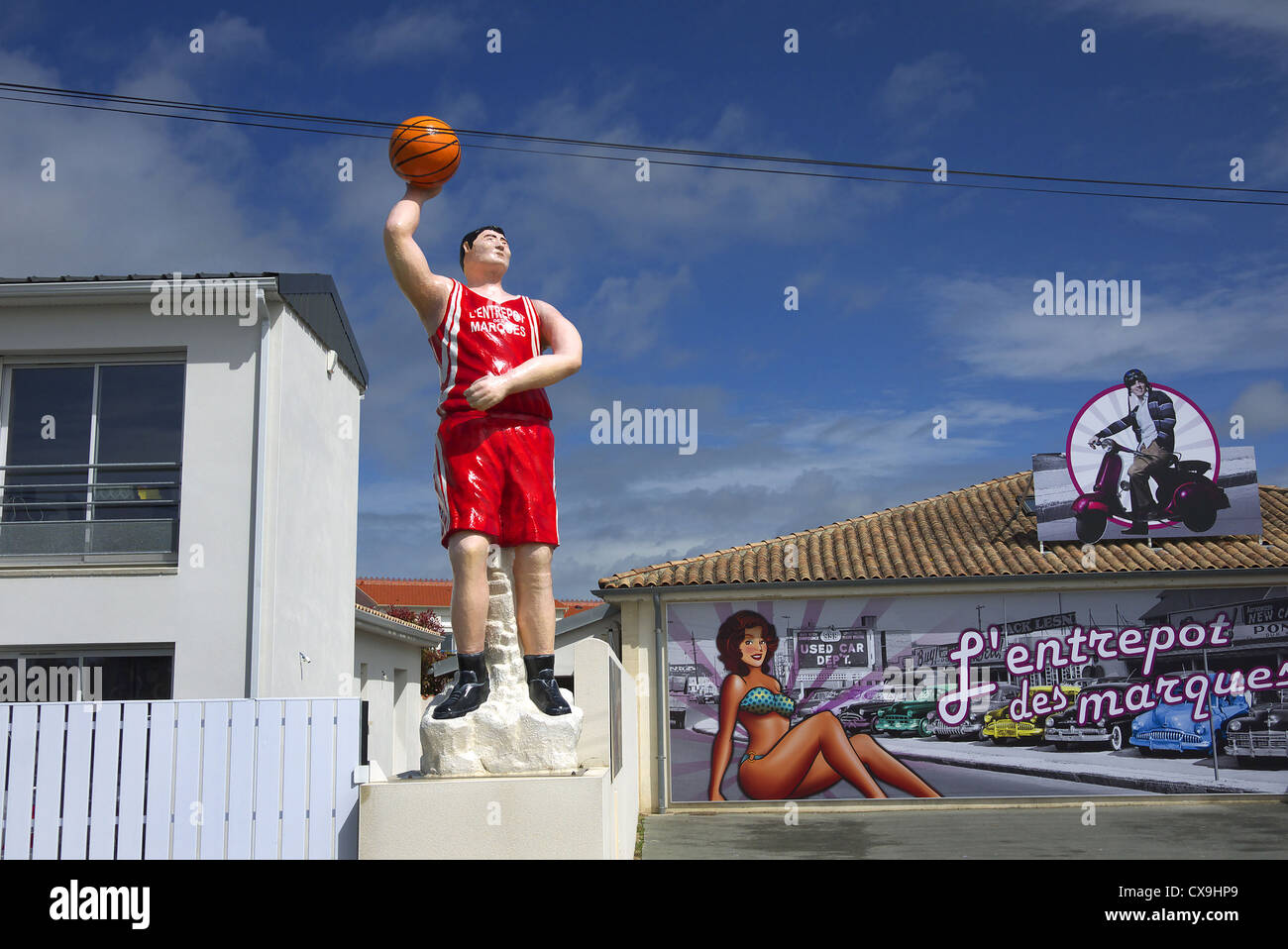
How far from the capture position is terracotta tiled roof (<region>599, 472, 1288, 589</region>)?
1614 centimetres

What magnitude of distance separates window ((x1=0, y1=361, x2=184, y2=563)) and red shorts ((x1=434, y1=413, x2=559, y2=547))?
7093 mm

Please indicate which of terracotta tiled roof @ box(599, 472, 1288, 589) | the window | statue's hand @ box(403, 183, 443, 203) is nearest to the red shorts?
statue's hand @ box(403, 183, 443, 203)

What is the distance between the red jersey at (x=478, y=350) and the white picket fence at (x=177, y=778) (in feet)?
6.25

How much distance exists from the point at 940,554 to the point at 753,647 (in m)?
3.34

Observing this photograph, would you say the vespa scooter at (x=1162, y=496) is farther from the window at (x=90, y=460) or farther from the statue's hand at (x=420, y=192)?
the statue's hand at (x=420, y=192)

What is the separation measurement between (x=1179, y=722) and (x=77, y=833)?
48.1 ft

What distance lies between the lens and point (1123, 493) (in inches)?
671

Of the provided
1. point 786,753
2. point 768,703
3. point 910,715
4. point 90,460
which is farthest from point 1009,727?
point 90,460

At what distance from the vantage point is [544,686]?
5660 millimetres

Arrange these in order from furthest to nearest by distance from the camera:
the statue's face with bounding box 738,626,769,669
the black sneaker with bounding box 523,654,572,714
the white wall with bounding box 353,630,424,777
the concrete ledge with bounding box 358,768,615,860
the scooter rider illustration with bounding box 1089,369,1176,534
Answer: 1. the white wall with bounding box 353,630,424,777
2. the scooter rider illustration with bounding box 1089,369,1176,534
3. the statue's face with bounding box 738,626,769,669
4. the black sneaker with bounding box 523,654,572,714
5. the concrete ledge with bounding box 358,768,615,860

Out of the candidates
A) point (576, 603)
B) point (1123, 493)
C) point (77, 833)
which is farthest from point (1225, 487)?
point (576, 603)

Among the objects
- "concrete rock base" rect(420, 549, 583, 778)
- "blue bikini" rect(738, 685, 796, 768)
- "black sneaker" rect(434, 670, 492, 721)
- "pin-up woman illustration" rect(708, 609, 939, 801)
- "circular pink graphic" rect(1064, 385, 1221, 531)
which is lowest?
"pin-up woman illustration" rect(708, 609, 939, 801)

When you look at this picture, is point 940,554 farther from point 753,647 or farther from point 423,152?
point 423,152

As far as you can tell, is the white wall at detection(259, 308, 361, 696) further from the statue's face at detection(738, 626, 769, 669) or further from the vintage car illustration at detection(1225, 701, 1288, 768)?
the vintage car illustration at detection(1225, 701, 1288, 768)
